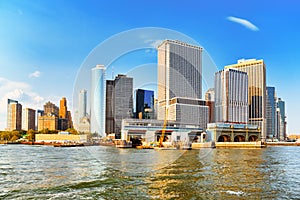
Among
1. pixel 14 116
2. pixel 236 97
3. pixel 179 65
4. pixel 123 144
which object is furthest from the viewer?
pixel 14 116

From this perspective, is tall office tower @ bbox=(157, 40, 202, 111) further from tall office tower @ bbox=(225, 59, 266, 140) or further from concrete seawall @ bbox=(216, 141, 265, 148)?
tall office tower @ bbox=(225, 59, 266, 140)

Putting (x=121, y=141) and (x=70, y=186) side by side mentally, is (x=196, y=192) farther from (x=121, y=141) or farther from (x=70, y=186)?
(x=121, y=141)

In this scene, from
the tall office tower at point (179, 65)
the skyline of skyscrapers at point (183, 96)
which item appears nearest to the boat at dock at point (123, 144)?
the skyline of skyscrapers at point (183, 96)

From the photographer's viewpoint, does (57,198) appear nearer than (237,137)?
Yes

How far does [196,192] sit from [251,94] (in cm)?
18280

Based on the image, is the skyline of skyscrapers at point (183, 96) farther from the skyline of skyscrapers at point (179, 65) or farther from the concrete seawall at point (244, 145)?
the concrete seawall at point (244, 145)

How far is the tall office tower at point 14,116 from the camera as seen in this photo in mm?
181500

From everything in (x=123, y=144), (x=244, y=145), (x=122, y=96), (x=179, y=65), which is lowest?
(x=244, y=145)

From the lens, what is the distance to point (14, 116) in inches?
7141

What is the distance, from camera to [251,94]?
617ft

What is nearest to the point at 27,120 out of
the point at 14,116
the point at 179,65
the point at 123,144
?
the point at 14,116

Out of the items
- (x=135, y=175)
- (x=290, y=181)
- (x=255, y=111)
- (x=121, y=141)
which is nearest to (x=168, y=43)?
(x=135, y=175)

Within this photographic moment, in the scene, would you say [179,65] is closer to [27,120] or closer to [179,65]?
[179,65]

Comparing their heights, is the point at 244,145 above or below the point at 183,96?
below
